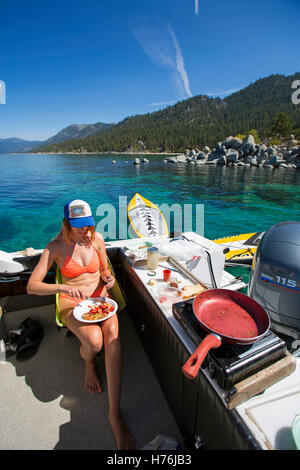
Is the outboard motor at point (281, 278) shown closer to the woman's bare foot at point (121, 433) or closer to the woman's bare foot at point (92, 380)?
the woman's bare foot at point (121, 433)

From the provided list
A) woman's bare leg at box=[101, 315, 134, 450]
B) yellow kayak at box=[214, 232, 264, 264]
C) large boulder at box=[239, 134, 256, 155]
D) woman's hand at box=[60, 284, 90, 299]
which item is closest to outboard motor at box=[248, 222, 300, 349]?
woman's bare leg at box=[101, 315, 134, 450]

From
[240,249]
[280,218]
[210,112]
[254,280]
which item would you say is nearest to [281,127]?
[280,218]

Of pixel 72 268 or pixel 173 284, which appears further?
pixel 72 268

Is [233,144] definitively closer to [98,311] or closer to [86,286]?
[86,286]

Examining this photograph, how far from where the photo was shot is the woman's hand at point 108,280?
2.30 m

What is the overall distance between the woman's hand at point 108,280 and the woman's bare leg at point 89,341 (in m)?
0.43

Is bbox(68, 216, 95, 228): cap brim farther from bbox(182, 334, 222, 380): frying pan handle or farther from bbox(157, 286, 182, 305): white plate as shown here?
bbox(182, 334, 222, 380): frying pan handle

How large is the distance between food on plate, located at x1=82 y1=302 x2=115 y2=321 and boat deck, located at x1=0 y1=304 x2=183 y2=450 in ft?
2.49

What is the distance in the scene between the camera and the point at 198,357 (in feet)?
3.28

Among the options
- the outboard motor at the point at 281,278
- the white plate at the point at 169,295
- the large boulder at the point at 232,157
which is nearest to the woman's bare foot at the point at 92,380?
the white plate at the point at 169,295

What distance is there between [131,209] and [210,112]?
170537 millimetres

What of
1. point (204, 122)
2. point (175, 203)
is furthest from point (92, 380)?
point (204, 122)

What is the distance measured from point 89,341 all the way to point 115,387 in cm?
42

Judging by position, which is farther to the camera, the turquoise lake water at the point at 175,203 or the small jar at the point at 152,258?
the turquoise lake water at the point at 175,203
